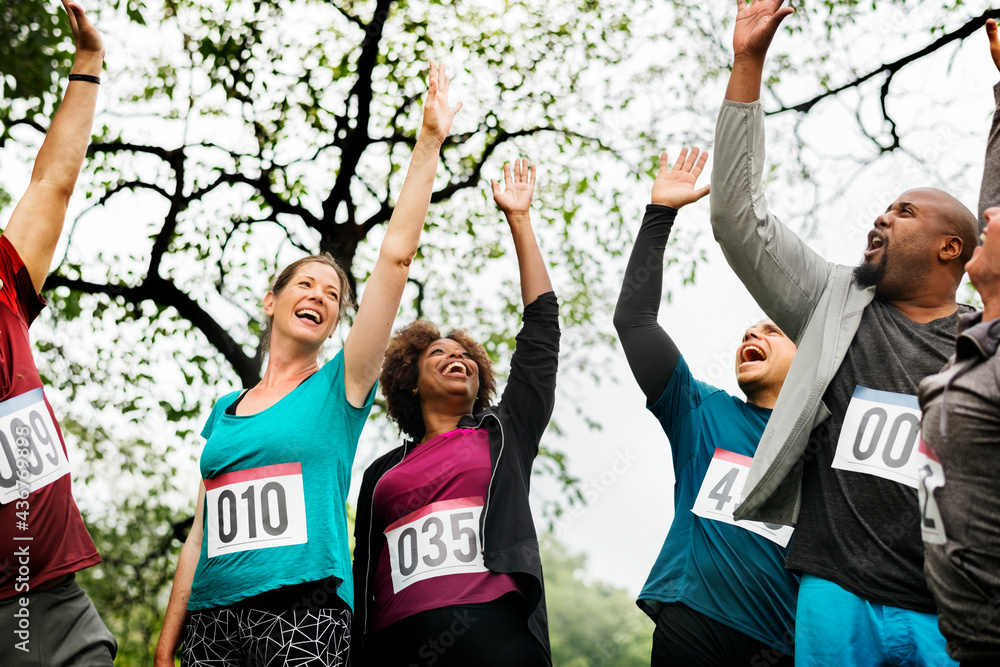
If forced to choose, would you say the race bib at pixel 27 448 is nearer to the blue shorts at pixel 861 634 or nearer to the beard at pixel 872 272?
the blue shorts at pixel 861 634

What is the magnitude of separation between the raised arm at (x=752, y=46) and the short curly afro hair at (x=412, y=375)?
1.77 metres

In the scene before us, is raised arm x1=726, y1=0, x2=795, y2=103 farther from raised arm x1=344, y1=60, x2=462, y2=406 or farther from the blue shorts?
the blue shorts

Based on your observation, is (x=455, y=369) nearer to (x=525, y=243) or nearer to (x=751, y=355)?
(x=525, y=243)

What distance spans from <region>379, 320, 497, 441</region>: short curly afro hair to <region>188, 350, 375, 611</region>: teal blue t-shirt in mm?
937

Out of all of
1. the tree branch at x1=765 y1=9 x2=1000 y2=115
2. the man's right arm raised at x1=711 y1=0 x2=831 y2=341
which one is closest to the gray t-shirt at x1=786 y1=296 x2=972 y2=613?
the man's right arm raised at x1=711 y1=0 x2=831 y2=341

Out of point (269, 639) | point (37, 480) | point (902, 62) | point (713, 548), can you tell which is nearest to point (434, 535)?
point (269, 639)

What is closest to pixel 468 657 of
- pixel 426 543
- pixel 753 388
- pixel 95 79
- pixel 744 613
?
pixel 426 543

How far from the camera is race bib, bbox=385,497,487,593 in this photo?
9.60 ft

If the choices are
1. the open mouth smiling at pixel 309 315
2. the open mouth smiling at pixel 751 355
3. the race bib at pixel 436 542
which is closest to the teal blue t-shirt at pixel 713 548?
the open mouth smiling at pixel 751 355

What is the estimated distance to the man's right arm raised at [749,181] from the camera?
8.52 ft

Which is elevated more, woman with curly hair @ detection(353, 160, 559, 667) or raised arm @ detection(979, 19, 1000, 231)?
raised arm @ detection(979, 19, 1000, 231)

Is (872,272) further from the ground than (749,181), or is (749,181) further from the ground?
(749,181)

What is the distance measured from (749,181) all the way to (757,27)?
1.56 ft

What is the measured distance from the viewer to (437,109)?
303 centimetres
